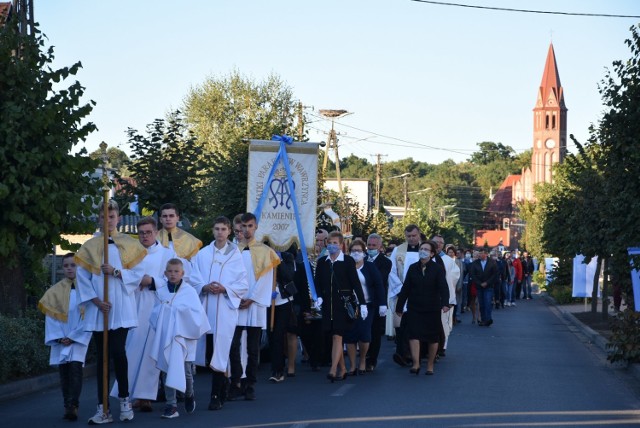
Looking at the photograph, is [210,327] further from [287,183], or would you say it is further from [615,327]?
[615,327]

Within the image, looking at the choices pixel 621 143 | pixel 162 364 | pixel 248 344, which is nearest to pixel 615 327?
pixel 621 143

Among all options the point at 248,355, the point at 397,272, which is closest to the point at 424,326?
the point at 397,272

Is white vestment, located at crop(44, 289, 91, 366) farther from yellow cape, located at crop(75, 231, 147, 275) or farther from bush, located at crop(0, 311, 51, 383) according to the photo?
bush, located at crop(0, 311, 51, 383)

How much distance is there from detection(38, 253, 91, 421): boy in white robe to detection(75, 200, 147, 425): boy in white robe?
0.58ft

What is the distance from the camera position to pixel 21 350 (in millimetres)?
13516

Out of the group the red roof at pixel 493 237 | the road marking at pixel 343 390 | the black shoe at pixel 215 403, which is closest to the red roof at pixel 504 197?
the red roof at pixel 493 237

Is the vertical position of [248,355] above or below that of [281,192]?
below

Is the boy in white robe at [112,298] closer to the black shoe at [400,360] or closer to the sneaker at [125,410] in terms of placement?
the sneaker at [125,410]

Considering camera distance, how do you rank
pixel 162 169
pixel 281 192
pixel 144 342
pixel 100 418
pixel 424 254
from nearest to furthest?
pixel 100 418 < pixel 144 342 < pixel 424 254 < pixel 281 192 < pixel 162 169

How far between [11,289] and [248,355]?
550 centimetres

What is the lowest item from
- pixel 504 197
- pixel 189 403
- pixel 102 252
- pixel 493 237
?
pixel 189 403

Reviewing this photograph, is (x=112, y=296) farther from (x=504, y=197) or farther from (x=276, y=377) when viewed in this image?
(x=504, y=197)

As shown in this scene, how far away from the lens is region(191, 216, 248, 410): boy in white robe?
1170 cm

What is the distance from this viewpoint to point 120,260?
10906mm
